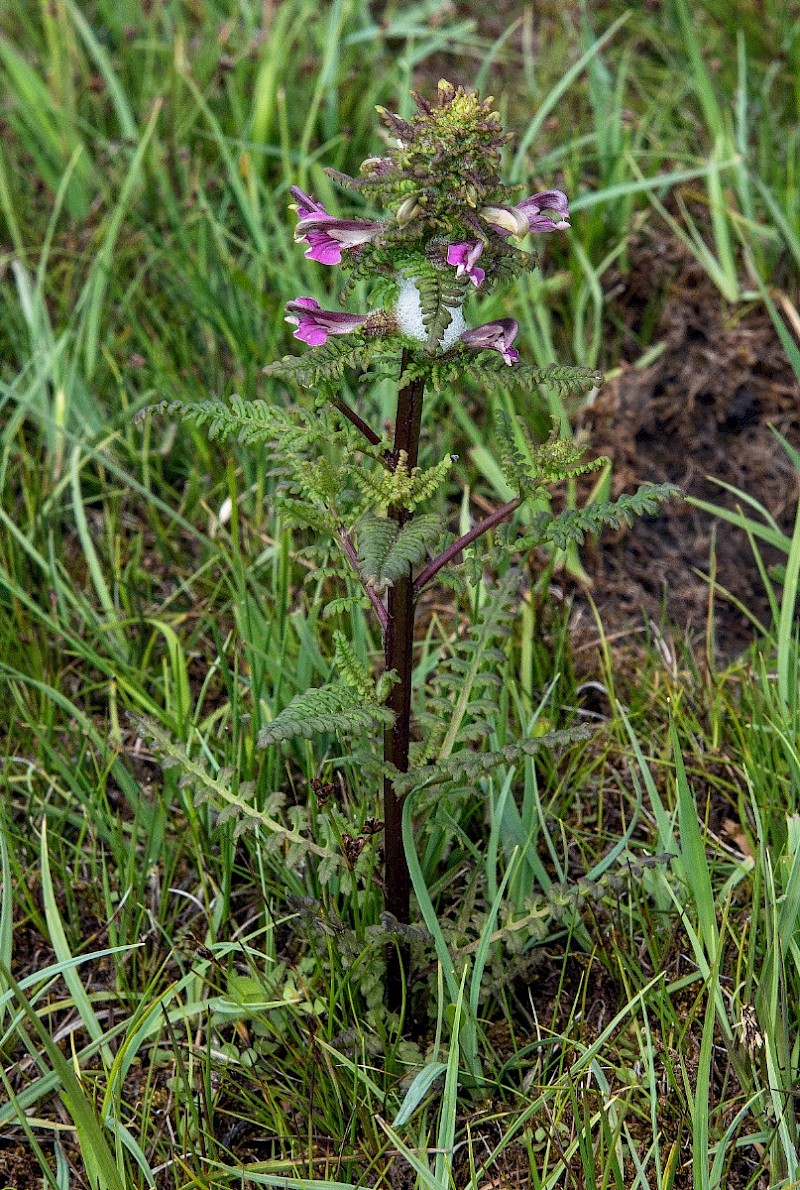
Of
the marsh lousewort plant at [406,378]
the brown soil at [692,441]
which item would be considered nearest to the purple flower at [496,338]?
the marsh lousewort plant at [406,378]

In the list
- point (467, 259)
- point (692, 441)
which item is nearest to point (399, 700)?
point (467, 259)

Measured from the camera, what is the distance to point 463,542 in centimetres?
147

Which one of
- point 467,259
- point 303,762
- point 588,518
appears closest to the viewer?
point 467,259

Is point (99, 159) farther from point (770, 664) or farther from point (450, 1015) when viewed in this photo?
point (450, 1015)

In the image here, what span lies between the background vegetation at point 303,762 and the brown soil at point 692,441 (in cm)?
5

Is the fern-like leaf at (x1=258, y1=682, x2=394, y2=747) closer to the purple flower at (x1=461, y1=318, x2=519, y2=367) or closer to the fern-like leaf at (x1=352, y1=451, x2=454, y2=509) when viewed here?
the fern-like leaf at (x1=352, y1=451, x2=454, y2=509)

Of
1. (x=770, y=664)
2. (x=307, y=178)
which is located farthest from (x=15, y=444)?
(x=770, y=664)

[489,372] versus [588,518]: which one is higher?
[489,372]

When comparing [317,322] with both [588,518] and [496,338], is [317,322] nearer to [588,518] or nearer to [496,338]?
[496,338]

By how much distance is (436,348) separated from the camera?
124 cm

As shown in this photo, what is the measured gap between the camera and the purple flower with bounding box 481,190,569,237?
1305 mm

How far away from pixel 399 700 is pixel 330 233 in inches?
22.8

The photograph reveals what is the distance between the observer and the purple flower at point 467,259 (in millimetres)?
1265

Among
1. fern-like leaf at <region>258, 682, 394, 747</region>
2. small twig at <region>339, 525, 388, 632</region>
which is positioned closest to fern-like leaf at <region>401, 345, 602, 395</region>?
small twig at <region>339, 525, 388, 632</region>
